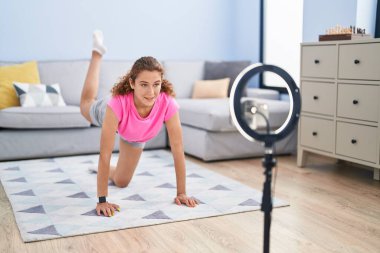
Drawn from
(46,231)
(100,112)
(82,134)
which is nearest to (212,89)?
(82,134)

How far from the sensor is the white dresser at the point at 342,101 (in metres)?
2.91

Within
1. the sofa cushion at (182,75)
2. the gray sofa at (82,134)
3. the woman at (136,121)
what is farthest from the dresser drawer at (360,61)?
the sofa cushion at (182,75)

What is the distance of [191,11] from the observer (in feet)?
16.3

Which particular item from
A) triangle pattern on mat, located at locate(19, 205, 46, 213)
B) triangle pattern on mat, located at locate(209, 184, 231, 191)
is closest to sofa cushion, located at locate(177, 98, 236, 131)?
triangle pattern on mat, located at locate(209, 184, 231, 191)

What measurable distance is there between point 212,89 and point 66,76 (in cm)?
127

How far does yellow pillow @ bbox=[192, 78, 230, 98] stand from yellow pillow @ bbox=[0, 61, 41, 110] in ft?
4.57

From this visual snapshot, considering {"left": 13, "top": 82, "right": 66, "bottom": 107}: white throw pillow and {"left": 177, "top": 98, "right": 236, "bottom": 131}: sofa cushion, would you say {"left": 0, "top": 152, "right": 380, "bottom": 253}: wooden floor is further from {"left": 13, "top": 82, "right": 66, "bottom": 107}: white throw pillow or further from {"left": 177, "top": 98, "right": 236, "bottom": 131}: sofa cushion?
{"left": 13, "top": 82, "right": 66, "bottom": 107}: white throw pillow

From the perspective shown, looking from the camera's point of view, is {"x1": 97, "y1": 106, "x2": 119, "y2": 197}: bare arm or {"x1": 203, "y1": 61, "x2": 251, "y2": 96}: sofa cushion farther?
{"x1": 203, "y1": 61, "x2": 251, "y2": 96}: sofa cushion

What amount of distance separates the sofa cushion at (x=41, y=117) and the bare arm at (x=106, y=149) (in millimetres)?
1405

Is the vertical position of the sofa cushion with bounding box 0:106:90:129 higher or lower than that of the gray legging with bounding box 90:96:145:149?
lower

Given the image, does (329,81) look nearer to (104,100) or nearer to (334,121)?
(334,121)

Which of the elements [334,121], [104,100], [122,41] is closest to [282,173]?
[334,121]

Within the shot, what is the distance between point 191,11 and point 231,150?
1888mm

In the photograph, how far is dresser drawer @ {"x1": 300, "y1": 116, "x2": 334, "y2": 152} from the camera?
325 cm
